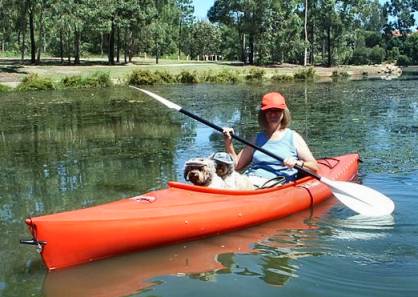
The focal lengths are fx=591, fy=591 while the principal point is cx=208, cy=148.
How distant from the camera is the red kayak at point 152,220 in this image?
4.34 meters

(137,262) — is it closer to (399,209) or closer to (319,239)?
(319,239)

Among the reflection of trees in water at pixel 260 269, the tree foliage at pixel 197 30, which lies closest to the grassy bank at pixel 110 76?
the tree foliage at pixel 197 30

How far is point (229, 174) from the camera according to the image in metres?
5.64

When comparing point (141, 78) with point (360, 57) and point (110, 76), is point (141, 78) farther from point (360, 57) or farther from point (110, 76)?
point (360, 57)

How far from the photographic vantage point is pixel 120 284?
14.1 feet

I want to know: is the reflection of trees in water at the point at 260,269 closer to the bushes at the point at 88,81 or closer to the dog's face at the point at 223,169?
the dog's face at the point at 223,169

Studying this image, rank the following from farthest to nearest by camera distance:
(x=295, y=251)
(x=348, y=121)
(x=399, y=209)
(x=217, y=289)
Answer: (x=348, y=121) → (x=399, y=209) → (x=295, y=251) → (x=217, y=289)

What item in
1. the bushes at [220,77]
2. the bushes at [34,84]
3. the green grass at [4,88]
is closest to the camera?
the green grass at [4,88]

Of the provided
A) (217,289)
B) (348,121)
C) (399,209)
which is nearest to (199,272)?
(217,289)

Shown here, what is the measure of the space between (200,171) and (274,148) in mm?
1019

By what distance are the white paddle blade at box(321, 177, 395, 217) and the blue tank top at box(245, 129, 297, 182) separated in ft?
1.32

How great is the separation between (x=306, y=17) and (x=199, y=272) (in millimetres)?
47454

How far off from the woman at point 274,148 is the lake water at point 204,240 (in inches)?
20.5

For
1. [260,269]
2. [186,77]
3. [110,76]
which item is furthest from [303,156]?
[186,77]
